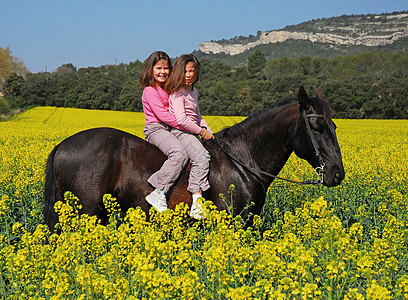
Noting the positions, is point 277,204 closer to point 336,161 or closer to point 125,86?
point 336,161

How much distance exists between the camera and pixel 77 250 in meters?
2.80

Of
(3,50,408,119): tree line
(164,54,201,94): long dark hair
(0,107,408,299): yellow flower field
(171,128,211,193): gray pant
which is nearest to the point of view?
(0,107,408,299): yellow flower field

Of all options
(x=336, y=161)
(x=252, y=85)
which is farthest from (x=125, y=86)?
(x=336, y=161)

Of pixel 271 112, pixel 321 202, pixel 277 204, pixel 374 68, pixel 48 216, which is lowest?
pixel 277 204

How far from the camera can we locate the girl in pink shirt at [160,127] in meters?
4.06

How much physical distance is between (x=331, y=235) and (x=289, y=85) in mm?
43483

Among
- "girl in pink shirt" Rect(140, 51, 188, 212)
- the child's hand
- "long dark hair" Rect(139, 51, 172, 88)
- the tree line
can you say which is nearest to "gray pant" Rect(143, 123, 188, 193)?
"girl in pink shirt" Rect(140, 51, 188, 212)

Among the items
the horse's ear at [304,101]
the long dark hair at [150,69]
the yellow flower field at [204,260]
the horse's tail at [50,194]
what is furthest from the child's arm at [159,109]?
the horse's ear at [304,101]

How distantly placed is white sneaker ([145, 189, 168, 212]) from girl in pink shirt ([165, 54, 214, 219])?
0.96 feet

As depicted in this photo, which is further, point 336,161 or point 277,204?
point 277,204

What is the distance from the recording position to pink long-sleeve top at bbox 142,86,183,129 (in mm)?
4352

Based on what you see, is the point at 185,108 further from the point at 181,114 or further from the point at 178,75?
the point at 178,75

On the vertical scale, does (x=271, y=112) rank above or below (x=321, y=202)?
above

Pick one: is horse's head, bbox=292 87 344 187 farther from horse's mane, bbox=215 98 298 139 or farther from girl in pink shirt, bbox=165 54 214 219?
girl in pink shirt, bbox=165 54 214 219
